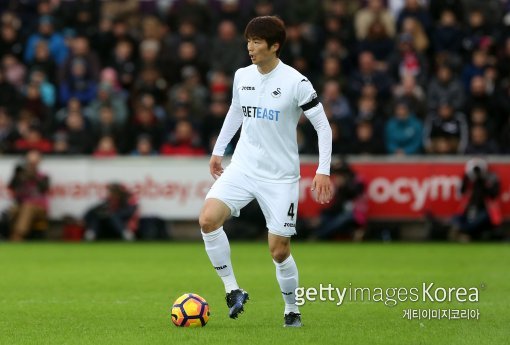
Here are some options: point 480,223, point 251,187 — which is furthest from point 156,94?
point 251,187

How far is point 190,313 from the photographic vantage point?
9.65 meters

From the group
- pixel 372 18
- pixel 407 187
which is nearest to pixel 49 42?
pixel 372 18

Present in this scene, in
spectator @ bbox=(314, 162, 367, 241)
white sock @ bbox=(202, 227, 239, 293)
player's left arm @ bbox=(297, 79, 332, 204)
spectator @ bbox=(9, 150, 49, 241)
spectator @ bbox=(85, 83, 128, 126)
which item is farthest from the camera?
spectator @ bbox=(85, 83, 128, 126)

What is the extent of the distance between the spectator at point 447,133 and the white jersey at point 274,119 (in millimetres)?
12416

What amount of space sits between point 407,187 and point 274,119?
40.9 feet

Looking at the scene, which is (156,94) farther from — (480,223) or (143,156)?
(480,223)

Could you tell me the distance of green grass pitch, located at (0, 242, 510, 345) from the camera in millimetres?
9195

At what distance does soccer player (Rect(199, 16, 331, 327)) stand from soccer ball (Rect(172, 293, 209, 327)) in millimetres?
245

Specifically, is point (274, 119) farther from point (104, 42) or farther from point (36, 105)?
point (104, 42)

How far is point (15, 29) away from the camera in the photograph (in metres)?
25.1

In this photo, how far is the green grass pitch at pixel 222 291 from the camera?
30.2ft

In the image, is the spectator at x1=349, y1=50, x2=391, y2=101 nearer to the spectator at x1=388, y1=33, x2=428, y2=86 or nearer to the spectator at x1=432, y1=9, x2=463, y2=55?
the spectator at x1=388, y1=33, x2=428, y2=86

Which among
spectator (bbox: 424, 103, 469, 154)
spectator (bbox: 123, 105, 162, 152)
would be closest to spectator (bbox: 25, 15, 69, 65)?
spectator (bbox: 123, 105, 162, 152)

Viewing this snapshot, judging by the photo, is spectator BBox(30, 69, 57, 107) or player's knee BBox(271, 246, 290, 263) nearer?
player's knee BBox(271, 246, 290, 263)
